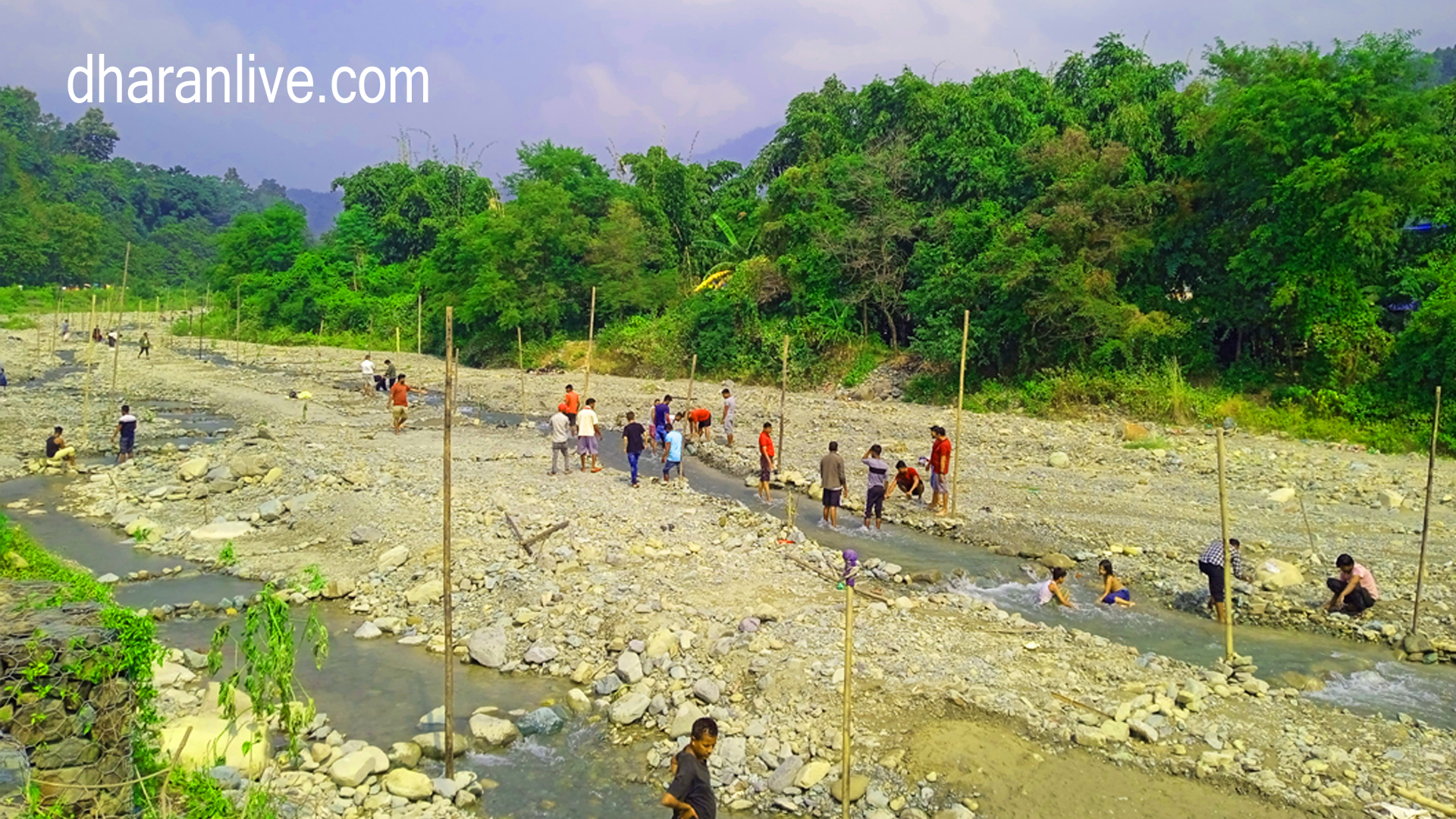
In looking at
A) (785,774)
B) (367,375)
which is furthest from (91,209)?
(785,774)

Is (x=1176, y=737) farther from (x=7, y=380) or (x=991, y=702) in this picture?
(x=7, y=380)

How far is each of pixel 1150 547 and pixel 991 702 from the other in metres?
6.85

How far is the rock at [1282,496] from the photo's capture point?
55.0ft

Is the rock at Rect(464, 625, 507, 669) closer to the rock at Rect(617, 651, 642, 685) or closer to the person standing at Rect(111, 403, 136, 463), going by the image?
the rock at Rect(617, 651, 642, 685)

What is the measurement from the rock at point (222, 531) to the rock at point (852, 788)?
1118 cm

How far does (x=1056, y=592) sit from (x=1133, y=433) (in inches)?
423

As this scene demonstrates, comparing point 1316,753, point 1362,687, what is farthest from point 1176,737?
point 1362,687

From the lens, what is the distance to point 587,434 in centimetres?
1822

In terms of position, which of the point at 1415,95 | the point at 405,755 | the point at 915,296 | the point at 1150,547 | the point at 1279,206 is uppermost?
the point at 1415,95

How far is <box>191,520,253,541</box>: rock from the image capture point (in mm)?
15211

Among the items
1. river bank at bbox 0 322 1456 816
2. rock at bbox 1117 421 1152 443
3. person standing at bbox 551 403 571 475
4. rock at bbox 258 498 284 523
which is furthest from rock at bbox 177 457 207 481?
rock at bbox 1117 421 1152 443

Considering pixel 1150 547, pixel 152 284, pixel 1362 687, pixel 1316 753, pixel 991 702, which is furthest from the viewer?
pixel 152 284

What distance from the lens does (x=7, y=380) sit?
33188mm

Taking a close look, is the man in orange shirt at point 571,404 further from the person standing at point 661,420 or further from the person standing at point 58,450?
the person standing at point 58,450
